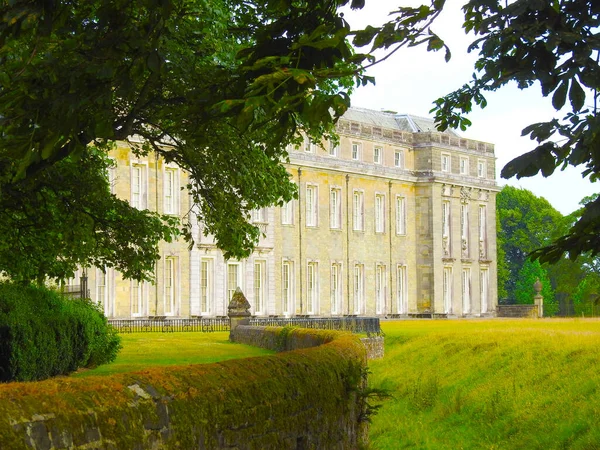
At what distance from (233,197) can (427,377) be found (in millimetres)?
11507

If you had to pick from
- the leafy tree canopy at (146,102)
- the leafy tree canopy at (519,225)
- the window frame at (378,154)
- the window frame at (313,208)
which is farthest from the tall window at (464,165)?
the leafy tree canopy at (146,102)

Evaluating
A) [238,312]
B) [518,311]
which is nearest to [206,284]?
[238,312]

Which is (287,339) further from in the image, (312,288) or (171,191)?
(312,288)

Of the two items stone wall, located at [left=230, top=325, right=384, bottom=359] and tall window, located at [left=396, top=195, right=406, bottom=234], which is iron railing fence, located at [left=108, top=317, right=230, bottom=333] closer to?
stone wall, located at [left=230, top=325, right=384, bottom=359]

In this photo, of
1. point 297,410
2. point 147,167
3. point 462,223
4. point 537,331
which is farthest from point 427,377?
point 462,223

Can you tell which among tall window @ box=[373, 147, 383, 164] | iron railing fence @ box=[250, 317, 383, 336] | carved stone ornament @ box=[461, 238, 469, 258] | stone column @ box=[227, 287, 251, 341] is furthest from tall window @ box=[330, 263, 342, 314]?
iron railing fence @ box=[250, 317, 383, 336]

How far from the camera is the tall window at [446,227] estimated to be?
68.1 meters

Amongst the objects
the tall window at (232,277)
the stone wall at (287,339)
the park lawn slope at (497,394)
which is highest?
the tall window at (232,277)

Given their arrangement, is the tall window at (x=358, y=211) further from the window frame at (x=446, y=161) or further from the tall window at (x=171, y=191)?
the tall window at (x=171, y=191)

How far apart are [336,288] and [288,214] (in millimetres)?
5681

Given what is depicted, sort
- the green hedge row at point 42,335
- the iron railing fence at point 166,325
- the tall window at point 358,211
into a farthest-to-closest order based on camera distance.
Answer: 1. the tall window at point 358,211
2. the iron railing fence at point 166,325
3. the green hedge row at point 42,335

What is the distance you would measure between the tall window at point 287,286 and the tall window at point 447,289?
12.4 meters

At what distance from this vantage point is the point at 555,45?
28.5 ft

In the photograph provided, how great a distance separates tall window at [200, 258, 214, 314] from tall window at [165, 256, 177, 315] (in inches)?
75.9
